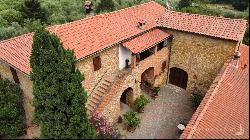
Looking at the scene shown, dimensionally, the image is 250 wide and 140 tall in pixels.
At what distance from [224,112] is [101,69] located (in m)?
10.3

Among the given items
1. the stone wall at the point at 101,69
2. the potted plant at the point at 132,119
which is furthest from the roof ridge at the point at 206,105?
the stone wall at the point at 101,69

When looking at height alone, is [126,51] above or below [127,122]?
above

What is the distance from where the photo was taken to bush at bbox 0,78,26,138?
62.9 ft

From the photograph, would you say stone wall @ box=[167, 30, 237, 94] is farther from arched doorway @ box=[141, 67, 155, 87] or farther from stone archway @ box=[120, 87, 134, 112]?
stone archway @ box=[120, 87, 134, 112]

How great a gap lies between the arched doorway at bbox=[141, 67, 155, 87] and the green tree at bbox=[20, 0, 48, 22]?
52.0ft

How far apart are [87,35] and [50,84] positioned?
828 centimetres

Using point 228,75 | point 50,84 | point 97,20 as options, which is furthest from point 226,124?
point 97,20

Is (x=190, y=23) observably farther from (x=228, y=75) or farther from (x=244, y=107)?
(x=244, y=107)

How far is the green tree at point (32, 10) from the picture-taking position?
33.2 metres

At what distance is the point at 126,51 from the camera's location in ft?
76.4

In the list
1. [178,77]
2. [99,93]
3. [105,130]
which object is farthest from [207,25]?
[105,130]

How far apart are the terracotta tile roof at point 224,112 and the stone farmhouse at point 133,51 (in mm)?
4279

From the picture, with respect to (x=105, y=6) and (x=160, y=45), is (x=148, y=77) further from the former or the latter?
(x=105, y=6)

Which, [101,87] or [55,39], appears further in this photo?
[101,87]
